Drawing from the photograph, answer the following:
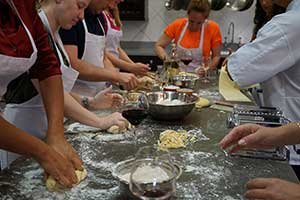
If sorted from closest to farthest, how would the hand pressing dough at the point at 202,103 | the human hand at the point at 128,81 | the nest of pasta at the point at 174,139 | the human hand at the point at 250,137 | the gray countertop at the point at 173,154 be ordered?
the gray countertop at the point at 173,154, the human hand at the point at 250,137, the nest of pasta at the point at 174,139, the hand pressing dough at the point at 202,103, the human hand at the point at 128,81

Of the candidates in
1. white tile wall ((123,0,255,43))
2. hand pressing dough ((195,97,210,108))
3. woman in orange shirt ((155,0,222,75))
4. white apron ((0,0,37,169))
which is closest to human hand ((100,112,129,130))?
white apron ((0,0,37,169))

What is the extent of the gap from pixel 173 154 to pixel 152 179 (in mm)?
382

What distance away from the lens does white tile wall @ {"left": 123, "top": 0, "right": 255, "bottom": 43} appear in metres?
4.33

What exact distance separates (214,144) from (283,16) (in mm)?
669

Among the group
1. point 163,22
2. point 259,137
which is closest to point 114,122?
point 259,137

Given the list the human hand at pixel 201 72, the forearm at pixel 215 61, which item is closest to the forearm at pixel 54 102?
the human hand at pixel 201 72

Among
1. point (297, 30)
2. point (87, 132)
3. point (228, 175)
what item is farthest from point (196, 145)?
point (297, 30)

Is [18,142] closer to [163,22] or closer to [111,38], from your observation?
[111,38]

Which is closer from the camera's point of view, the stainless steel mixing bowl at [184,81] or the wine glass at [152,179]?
the wine glass at [152,179]

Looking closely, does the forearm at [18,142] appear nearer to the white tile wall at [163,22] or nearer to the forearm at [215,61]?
the forearm at [215,61]

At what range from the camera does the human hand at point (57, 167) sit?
1.12 metres

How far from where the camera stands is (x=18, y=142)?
3.72 feet

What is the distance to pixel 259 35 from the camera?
5.90 ft

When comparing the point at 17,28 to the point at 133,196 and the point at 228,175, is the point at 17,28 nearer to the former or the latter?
the point at 133,196
